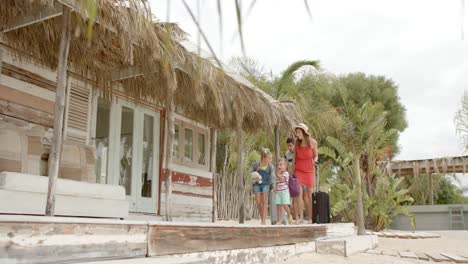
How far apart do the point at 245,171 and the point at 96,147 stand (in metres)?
10.8

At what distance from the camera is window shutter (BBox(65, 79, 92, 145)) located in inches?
295

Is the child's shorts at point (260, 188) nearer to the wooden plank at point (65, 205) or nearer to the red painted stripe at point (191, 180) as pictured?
the red painted stripe at point (191, 180)

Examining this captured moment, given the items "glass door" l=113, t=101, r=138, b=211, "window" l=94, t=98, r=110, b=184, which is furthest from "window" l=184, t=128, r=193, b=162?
"window" l=94, t=98, r=110, b=184

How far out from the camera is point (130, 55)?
539cm

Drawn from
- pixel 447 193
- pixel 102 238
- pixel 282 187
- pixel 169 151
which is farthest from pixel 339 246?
pixel 447 193

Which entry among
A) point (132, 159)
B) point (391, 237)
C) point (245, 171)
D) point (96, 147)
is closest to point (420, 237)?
point (391, 237)

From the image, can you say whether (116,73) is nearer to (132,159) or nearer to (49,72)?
(49,72)

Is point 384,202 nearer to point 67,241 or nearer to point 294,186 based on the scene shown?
point 294,186

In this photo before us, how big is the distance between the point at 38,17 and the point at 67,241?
2.79 metres

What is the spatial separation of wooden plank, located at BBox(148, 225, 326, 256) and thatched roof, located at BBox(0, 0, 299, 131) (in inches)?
57.6

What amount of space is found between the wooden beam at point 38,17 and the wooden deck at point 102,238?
7.98ft

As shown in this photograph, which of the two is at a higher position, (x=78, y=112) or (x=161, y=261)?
(x=78, y=112)

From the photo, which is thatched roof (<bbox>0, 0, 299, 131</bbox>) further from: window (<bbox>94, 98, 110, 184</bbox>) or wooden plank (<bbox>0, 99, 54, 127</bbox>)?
wooden plank (<bbox>0, 99, 54, 127</bbox>)

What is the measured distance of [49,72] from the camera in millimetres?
7273
